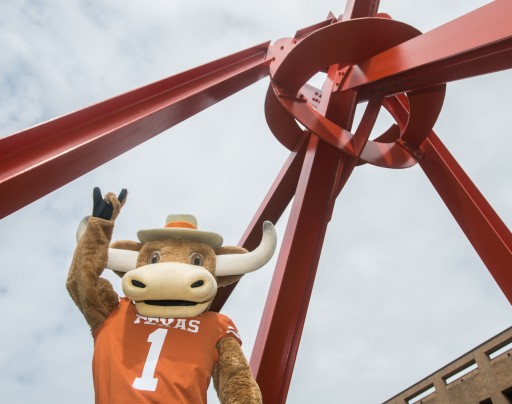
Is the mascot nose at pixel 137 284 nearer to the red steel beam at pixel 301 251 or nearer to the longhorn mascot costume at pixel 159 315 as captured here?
the longhorn mascot costume at pixel 159 315

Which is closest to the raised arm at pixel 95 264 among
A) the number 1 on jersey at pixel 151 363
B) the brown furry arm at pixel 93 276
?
the brown furry arm at pixel 93 276

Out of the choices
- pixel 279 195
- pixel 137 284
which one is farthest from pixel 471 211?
pixel 137 284

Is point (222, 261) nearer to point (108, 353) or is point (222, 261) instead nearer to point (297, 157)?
point (108, 353)

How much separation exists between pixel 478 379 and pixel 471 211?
1318 centimetres

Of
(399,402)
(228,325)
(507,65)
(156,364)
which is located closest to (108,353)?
(156,364)

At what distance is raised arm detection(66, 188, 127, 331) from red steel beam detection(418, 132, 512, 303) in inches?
125

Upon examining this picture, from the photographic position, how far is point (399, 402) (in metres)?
17.8

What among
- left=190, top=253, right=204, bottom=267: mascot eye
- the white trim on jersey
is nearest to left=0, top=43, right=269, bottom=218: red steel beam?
left=190, top=253, right=204, bottom=267: mascot eye

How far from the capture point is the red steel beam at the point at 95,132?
6.32 ft

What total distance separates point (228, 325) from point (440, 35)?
2.03 metres

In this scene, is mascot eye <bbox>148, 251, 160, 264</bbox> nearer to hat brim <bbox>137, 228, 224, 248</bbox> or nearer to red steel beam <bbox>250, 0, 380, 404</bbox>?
hat brim <bbox>137, 228, 224, 248</bbox>

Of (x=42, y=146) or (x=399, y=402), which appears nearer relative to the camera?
(x=42, y=146)

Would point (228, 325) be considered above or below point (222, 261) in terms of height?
below

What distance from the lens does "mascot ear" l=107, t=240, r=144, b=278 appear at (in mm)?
2559
